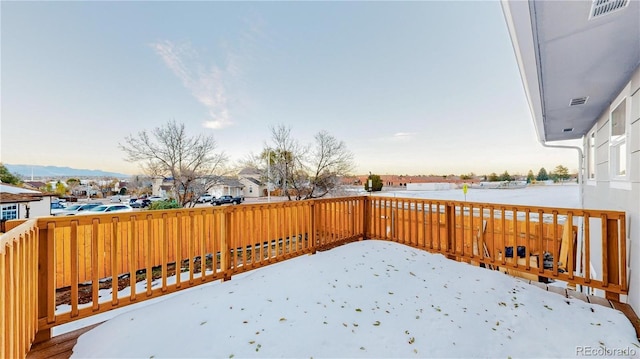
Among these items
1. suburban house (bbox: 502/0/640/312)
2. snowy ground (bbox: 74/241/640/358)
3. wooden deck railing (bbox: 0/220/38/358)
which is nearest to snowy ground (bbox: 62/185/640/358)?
snowy ground (bbox: 74/241/640/358)

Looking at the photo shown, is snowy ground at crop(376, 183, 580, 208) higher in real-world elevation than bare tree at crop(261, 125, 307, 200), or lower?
lower

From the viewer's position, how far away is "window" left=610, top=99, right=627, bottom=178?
2.83 m

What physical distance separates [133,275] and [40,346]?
2.16ft

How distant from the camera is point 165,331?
1.84m

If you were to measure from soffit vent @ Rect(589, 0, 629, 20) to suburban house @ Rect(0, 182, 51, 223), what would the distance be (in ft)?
53.5

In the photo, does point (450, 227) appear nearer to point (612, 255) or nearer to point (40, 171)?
point (612, 255)

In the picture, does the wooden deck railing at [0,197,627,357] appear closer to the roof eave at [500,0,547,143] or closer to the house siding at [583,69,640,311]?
the house siding at [583,69,640,311]

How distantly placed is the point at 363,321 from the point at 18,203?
16455mm

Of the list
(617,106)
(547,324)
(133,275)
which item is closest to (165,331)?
(133,275)

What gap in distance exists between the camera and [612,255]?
2.56 m

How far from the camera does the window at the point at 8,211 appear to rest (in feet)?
33.2

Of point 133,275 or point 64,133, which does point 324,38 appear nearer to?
point 133,275

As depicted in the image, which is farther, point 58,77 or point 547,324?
point 58,77

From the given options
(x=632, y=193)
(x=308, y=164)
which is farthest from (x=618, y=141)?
(x=308, y=164)
